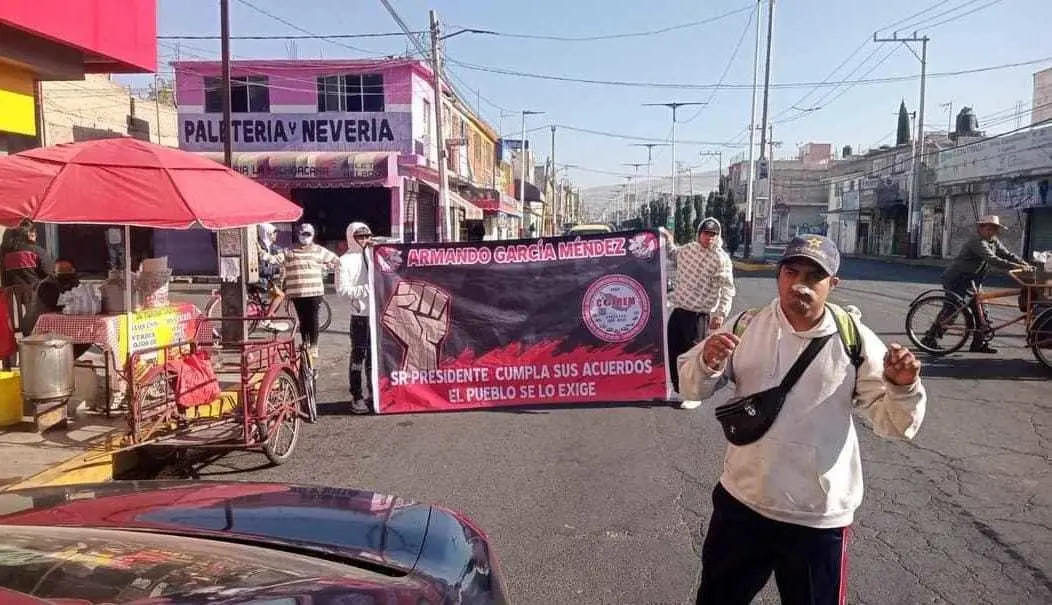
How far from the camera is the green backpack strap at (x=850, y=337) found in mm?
2742

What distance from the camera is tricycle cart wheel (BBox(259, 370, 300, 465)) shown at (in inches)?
242

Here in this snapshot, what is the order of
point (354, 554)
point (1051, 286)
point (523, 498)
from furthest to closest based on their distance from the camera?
point (1051, 286) → point (523, 498) → point (354, 554)

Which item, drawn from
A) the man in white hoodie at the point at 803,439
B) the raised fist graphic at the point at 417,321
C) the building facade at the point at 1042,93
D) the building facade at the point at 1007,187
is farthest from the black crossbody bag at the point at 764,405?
the building facade at the point at 1042,93

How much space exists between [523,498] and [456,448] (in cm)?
144

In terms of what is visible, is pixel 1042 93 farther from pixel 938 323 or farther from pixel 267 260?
pixel 267 260

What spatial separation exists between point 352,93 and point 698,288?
23832 mm

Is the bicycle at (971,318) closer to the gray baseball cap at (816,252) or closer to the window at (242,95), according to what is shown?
the gray baseball cap at (816,252)

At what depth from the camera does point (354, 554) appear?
7.64 feet

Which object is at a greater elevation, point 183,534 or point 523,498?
point 183,534

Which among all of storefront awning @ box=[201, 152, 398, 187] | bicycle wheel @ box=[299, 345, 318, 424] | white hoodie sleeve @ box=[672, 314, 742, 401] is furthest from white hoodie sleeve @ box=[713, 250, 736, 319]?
storefront awning @ box=[201, 152, 398, 187]

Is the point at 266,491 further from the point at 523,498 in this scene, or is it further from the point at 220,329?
the point at 220,329

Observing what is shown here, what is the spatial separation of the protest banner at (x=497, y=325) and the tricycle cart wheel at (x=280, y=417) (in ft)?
4.17

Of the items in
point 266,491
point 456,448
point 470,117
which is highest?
point 470,117

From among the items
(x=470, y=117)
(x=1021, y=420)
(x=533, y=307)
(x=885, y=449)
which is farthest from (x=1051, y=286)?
(x=470, y=117)
